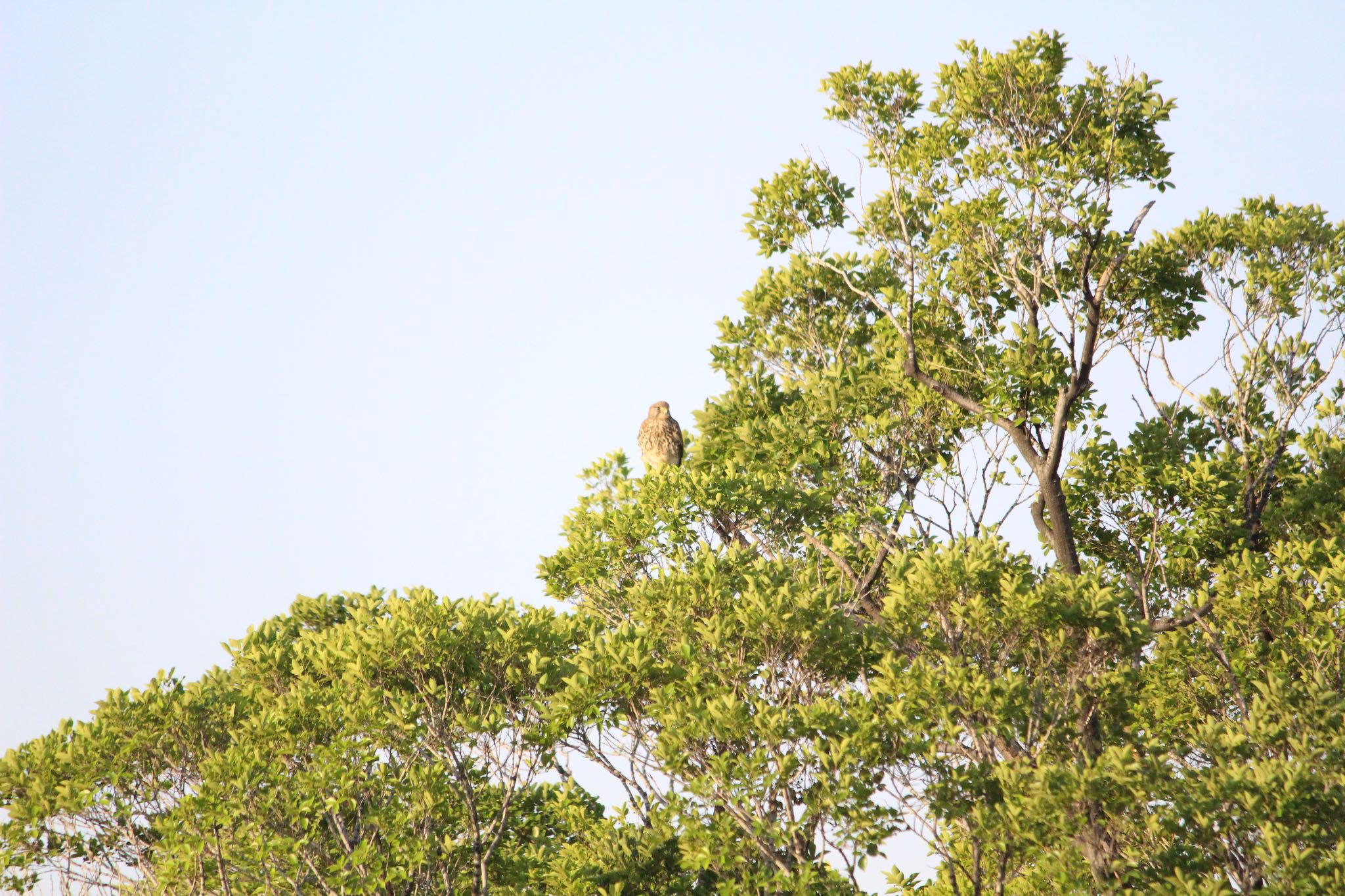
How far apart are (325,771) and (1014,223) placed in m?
9.94

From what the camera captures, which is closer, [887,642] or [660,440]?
[887,642]

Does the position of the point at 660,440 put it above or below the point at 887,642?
above

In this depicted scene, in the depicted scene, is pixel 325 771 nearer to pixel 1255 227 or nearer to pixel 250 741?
pixel 250 741

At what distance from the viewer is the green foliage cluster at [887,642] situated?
11148 mm

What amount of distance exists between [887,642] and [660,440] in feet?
21.1

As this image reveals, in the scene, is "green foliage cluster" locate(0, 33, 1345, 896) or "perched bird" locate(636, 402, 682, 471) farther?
"perched bird" locate(636, 402, 682, 471)

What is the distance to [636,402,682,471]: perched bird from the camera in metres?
17.9

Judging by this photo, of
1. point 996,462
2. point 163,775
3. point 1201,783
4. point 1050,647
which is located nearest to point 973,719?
point 1050,647

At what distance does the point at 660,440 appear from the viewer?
A: 58.7 ft

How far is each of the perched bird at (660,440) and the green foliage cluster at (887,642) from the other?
3.99 feet

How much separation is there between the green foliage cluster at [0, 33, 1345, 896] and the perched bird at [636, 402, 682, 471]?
3.99ft

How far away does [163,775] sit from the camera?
42.2 ft

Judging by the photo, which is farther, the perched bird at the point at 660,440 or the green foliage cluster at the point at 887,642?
the perched bird at the point at 660,440

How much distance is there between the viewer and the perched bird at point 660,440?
1786 centimetres
